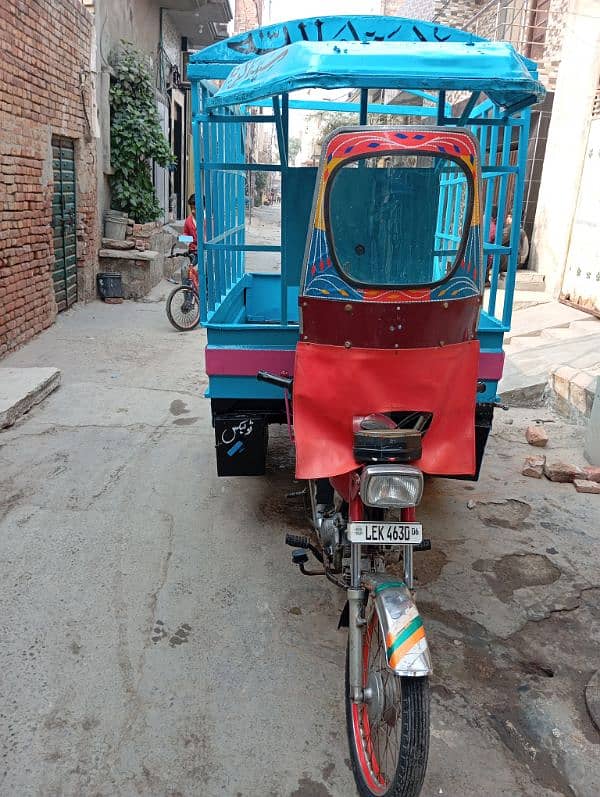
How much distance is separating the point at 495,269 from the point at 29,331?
5.87 meters

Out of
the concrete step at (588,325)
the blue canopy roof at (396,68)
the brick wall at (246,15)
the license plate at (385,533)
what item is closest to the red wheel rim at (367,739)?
the license plate at (385,533)

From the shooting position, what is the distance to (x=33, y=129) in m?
7.67

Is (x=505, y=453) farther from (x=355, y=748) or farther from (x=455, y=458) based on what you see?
(x=355, y=748)

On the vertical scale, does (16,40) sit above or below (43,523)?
above

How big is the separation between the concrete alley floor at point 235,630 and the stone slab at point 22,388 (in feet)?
0.69

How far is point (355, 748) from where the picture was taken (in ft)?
7.36

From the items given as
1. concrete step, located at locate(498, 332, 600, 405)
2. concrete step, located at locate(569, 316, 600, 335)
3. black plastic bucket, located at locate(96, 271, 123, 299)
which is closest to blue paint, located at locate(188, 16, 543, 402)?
concrete step, located at locate(498, 332, 600, 405)

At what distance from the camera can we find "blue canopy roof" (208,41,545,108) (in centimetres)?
250

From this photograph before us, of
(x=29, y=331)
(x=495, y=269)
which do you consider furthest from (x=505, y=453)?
(x=29, y=331)

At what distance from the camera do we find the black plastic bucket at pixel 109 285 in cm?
1056

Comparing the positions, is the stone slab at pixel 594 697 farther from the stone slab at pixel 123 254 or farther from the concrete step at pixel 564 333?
the stone slab at pixel 123 254

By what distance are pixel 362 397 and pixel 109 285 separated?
9.07 meters

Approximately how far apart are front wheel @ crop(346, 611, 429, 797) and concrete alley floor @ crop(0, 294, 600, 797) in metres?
0.14

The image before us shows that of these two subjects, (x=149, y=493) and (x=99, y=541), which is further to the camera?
(x=149, y=493)
